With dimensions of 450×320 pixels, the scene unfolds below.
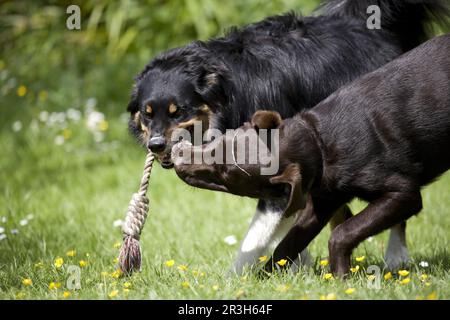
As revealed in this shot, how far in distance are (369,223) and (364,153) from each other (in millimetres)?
347

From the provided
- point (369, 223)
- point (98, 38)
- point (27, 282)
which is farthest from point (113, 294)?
point (98, 38)

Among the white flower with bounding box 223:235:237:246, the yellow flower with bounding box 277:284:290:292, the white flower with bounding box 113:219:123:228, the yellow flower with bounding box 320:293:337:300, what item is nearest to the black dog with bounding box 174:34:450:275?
the yellow flower with bounding box 277:284:290:292

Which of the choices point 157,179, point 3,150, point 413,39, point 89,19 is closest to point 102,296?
point 413,39

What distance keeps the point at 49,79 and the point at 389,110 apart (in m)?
5.94

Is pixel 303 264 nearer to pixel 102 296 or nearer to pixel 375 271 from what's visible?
pixel 375 271

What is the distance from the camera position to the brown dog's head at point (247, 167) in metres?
3.62

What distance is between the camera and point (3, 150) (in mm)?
7633

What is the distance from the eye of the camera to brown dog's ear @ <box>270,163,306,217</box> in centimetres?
359

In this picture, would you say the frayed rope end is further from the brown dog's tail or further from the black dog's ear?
the brown dog's tail

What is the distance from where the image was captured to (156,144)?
4.31 m

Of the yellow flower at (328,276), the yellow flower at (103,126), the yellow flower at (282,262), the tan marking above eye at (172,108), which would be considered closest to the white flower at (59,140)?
the yellow flower at (103,126)

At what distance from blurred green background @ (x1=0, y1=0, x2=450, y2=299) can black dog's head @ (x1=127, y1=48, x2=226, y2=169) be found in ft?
1.98

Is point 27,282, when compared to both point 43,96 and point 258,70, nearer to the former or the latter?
point 258,70

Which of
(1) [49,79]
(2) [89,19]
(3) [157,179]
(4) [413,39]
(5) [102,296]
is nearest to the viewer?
(5) [102,296]
